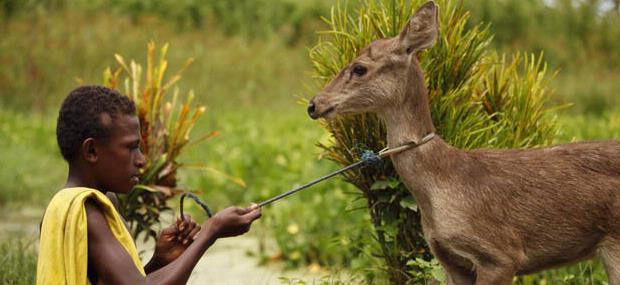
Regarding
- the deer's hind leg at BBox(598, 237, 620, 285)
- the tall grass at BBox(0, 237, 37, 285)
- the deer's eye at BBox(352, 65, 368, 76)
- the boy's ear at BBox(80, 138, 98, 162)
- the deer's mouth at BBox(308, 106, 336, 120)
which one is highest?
the boy's ear at BBox(80, 138, 98, 162)

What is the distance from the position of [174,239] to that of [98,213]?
50 cm

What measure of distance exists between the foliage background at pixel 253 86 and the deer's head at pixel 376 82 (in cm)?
→ 120

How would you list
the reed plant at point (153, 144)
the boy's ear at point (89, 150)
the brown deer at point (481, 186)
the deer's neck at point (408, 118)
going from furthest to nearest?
the reed plant at point (153, 144) → the deer's neck at point (408, 118) → the brown deer at point (481, 186) → the boy's ear at point (89, 150)

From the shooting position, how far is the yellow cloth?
Result: 2.99 m

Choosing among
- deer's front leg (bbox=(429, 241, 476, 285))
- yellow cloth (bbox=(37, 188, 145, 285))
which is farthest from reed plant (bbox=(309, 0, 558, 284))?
yellow cloth (bbox=(37, 188, 145, 285))

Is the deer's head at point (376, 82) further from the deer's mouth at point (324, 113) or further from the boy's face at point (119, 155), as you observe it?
the boy's face at point (119, 155)

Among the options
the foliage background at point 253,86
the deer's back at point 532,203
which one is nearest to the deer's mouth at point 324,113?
the deer's back at point 532,203

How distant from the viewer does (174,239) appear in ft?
11.6

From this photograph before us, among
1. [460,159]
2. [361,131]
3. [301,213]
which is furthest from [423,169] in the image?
[301,213]

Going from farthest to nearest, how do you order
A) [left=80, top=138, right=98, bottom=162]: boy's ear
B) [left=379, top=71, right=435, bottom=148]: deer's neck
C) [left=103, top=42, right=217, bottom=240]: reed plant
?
[left=103, top=42, right=217, bottom=240]: reed plant < [left=379, top=71, right=435, bottom=148]: deer's neck < [left=80, top=138, right=98, bottom=162]: boy's ear

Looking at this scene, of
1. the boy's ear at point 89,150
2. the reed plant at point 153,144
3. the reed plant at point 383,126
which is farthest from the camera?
the reed plant at point 153,144

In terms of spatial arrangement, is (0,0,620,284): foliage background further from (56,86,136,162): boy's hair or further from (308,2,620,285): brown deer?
(56,86,136,162): boy's hair

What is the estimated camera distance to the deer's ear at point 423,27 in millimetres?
3293

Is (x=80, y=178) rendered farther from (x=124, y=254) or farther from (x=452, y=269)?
(x=452, y=269)
